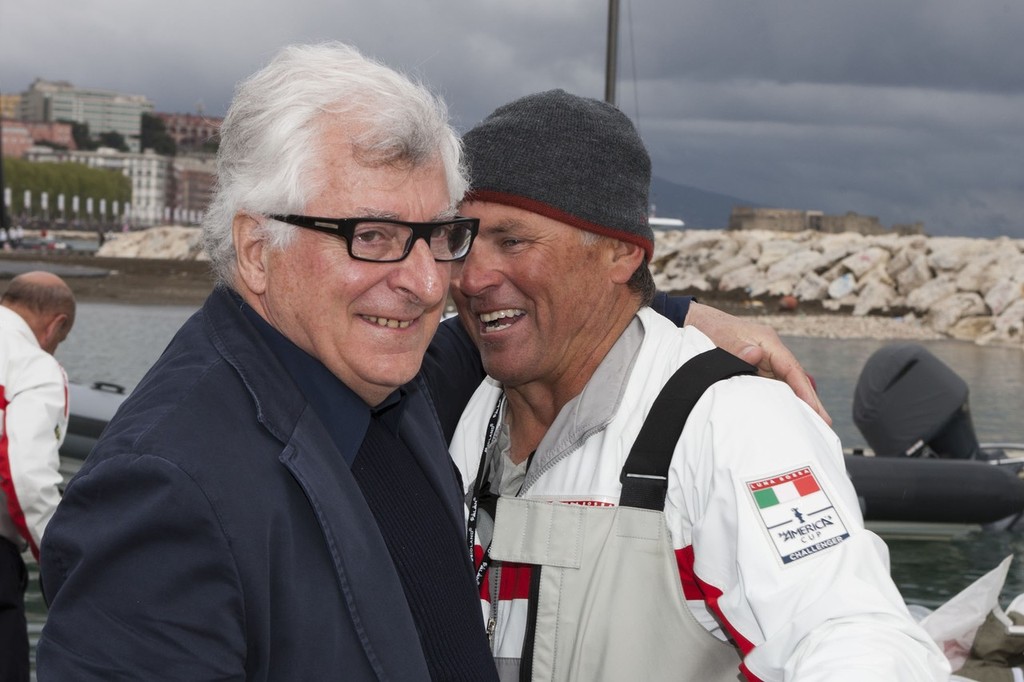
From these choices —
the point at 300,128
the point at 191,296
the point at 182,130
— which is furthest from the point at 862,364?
the point at 182,130

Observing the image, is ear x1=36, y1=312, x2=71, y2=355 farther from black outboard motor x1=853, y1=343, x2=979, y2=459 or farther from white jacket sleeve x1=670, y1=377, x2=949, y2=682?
black outboard motor x1=853, y1=343, x2=979, y2=459

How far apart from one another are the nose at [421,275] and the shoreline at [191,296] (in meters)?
18.1

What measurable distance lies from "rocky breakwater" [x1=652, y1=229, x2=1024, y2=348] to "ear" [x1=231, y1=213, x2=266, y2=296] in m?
27.6

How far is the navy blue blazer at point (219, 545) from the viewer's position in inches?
50.1

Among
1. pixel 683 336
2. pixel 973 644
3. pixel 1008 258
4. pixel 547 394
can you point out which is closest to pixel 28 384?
pixel 547 394

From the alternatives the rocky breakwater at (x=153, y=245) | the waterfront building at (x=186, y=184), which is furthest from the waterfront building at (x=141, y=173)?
the rocky breakwater at (x=153, y=245)

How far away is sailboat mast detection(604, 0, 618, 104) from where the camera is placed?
29.7 ft

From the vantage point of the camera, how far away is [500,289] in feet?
7.08

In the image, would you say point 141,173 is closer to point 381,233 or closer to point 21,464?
point 21,464

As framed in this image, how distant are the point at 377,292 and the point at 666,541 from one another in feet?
1.97

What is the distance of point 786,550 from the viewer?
66.4 inches

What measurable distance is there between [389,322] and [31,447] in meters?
2.90

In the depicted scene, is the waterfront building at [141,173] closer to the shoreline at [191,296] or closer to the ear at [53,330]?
the shoreline at [191,296]

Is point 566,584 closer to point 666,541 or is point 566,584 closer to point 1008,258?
point 666,541
